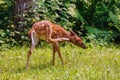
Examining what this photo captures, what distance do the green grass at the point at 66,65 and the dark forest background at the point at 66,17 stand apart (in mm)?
779

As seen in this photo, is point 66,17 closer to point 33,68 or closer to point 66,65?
point 66,65

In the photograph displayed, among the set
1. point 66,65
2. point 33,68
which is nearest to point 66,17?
point 66,65

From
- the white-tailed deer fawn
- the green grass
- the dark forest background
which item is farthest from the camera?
the dark forest background

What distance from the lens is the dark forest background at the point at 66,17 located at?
12266 millimetres

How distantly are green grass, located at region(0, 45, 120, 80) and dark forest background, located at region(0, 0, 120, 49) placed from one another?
0.78 meters

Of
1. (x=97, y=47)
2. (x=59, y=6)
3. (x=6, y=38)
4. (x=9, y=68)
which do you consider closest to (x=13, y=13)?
(x=6, y=38)

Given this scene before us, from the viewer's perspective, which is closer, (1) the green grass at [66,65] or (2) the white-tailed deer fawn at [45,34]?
(1) the green grass at [66,65]

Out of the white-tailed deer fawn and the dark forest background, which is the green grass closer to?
the white-tailed deer fawn

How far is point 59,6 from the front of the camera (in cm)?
1328

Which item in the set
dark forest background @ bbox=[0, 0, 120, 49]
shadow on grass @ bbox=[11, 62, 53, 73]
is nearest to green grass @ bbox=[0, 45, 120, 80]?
shadow on grass @ bbox=[11, 62, 53, 73]

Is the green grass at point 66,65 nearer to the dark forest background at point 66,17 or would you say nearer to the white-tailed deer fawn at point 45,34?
the white-tailed deer fawn at point 45,34

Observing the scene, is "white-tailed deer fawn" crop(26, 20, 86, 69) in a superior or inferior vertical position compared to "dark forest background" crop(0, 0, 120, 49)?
superior

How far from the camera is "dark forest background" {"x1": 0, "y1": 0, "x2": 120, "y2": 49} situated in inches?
483

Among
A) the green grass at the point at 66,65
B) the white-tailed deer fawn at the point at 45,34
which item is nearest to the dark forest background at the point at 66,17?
the green grass at the point at 66,65
